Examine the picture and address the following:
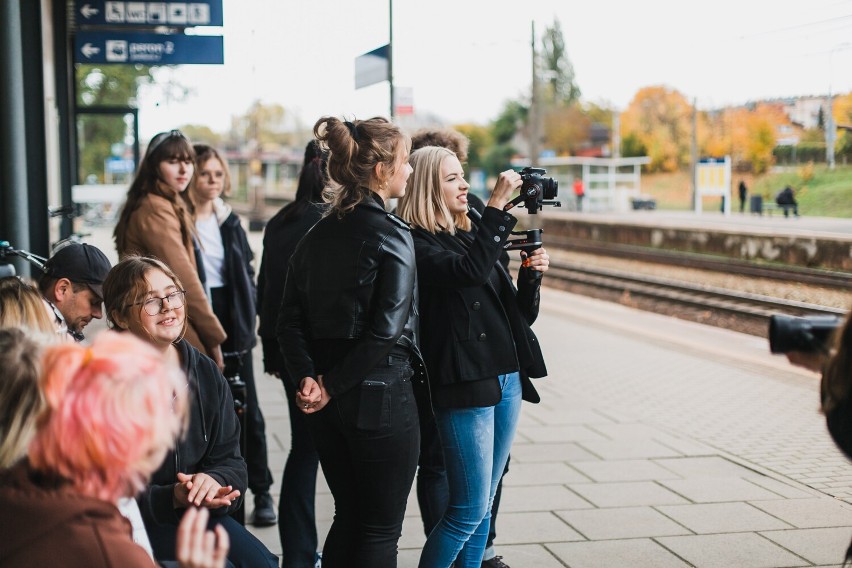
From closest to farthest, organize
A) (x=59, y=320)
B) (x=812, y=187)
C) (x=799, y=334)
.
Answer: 1. (x=799, y=334)
2. (x=59, y=320)
3. (x=812, y=187)

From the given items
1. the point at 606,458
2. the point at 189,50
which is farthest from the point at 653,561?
the point at 189,50

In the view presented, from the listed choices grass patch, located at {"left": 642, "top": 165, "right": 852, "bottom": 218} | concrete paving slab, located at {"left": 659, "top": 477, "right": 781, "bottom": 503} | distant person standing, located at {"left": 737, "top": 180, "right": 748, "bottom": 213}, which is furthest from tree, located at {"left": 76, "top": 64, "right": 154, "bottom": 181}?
distant person standing, located at {"left": 737, "top": 180, "right": 748, "bottom": 213}

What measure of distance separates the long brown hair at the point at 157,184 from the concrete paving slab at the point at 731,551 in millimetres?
2732

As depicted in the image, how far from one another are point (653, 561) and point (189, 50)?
7.01m

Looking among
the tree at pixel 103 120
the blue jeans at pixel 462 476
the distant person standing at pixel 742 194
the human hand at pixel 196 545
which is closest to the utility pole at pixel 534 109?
the distant person standing at pixel 742 194

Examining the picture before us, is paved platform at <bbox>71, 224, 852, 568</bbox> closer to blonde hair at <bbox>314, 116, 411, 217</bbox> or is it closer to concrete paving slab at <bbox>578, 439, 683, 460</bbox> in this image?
concrete paving slab at <bbox>578, 439, 683, 460</bbox>

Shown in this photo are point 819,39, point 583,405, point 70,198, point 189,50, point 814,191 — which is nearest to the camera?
point 583,405

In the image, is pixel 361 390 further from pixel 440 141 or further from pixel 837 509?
pixel 837 509

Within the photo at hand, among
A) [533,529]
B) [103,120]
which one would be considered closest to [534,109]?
[103,120]

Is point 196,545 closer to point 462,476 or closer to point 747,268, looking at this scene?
point 462,476

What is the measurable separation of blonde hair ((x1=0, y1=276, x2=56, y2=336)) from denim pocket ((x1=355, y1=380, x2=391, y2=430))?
94cm

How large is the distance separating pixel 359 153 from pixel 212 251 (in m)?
2.12

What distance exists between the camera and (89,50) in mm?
9961

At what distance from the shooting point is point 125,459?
5.98 ft
